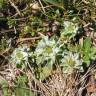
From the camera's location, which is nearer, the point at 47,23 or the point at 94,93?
the point at 94,93

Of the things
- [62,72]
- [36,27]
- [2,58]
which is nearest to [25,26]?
[36,27]

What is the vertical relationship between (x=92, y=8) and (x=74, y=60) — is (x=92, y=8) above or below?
above

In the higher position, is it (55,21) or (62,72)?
(55,21)

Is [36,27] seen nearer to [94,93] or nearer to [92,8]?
[92,8]

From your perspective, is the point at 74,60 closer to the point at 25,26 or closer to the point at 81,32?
the point at 81,32

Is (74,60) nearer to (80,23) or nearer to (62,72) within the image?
(62,72)

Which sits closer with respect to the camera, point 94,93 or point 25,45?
point 94,93

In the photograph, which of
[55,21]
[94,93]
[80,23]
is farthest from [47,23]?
[94,93]

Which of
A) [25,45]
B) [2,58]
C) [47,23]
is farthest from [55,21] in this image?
[2,58]

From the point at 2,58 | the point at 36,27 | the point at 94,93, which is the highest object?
the point at 36,27
